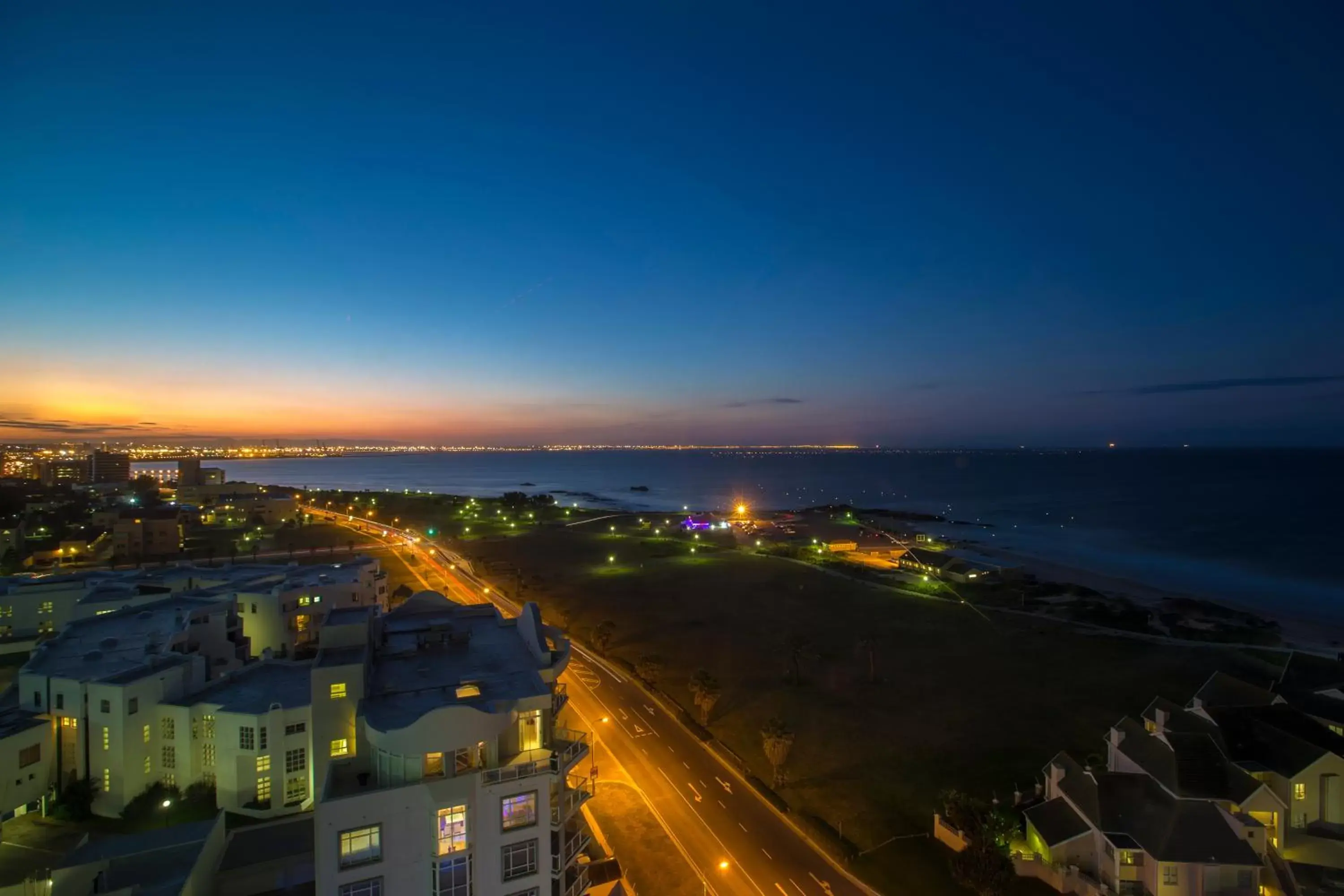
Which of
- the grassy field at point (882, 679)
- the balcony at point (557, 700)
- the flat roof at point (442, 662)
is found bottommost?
the grassy field at point (882, 679)

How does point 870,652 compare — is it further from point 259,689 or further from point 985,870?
point 259,689

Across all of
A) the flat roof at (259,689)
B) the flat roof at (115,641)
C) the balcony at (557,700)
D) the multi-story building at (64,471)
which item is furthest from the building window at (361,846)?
the multi-story building at (64,471)

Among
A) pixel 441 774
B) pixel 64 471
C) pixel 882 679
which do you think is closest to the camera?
pixel 441 774

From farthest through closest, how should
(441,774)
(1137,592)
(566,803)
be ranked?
(1137,592) < (566,803) < (441,774)

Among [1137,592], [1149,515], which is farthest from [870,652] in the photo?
[1149,515]

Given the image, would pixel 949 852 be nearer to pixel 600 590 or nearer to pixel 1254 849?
pixel 1254 849

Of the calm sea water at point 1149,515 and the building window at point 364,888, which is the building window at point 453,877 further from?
the calm sea water at point 1149,515

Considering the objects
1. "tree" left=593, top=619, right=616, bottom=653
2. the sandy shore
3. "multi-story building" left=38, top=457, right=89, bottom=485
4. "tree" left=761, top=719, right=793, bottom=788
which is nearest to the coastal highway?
"tree" left=761, top=719, right=793, bottom=788

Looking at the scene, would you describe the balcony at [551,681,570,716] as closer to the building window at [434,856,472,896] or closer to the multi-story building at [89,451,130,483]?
the building window at [434,856,472,896]
